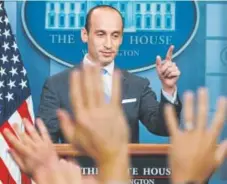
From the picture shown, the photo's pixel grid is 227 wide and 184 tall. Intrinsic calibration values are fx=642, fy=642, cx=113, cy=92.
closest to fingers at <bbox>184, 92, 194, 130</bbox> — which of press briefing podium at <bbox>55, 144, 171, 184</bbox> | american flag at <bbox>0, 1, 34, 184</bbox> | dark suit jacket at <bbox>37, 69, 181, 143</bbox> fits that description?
press briefing podium at <bbox>55, 144, 171, 184</bbox>

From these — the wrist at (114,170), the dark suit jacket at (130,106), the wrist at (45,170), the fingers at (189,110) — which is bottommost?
the dark suit jacket at (130,106)

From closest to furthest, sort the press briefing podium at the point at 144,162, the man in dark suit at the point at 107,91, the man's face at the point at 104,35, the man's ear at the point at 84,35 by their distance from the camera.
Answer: the press briefing podium at the point at 144,162 < the man in dark suit at the point at 107,91 < the man's face at the point at 104,35 < the man's ear at the point at 84,35

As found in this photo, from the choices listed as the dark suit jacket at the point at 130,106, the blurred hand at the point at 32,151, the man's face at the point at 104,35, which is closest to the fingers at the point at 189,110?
the blurred hand at the point at 32,151

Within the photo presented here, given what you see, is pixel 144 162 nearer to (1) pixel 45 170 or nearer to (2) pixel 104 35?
(2) pixel 104 35

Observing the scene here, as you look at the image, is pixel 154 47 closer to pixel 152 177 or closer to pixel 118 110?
pixel 152 177

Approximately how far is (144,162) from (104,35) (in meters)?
1.11

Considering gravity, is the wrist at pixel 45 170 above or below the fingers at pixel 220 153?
below

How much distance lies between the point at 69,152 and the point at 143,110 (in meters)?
0.73

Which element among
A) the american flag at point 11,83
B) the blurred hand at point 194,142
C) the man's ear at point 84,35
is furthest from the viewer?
the american flag at point 11,83

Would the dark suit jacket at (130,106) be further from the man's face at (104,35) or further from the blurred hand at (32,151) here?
the blurred hand at (32,151)

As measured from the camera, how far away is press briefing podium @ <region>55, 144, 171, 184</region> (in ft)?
9.23

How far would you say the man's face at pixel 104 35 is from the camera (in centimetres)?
381

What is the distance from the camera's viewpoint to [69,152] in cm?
280

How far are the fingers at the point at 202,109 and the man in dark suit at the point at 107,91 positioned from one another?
5.61 feet
